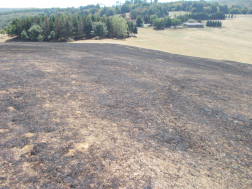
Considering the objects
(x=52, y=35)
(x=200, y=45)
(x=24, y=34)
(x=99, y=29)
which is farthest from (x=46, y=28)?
(x=200, y=45)

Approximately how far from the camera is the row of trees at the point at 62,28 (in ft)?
156

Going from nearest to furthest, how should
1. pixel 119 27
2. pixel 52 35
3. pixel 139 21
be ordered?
1. pixel 52 35
2. pixel 119 27
3. pixel 139 21

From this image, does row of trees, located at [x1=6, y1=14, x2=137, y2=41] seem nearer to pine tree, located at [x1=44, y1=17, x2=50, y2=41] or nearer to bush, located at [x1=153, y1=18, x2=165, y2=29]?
pine tree, located at [x1=44, y1=17, x2=50, y2=41]

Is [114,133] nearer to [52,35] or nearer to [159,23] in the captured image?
[52,35]

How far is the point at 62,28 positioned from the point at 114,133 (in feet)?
164

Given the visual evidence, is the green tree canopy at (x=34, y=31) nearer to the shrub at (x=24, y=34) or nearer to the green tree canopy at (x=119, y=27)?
the shrub at (x=24, y=34)

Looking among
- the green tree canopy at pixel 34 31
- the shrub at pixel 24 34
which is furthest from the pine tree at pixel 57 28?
the shrub at pixel 24 34

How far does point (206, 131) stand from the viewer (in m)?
6.15

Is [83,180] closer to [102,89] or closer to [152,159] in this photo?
[152,159]

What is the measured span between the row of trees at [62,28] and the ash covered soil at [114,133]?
141ft

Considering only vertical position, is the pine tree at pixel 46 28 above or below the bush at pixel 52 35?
above

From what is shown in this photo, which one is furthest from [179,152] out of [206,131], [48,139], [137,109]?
[48,139]

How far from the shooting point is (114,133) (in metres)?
5.24

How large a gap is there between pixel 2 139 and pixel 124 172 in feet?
10.1
